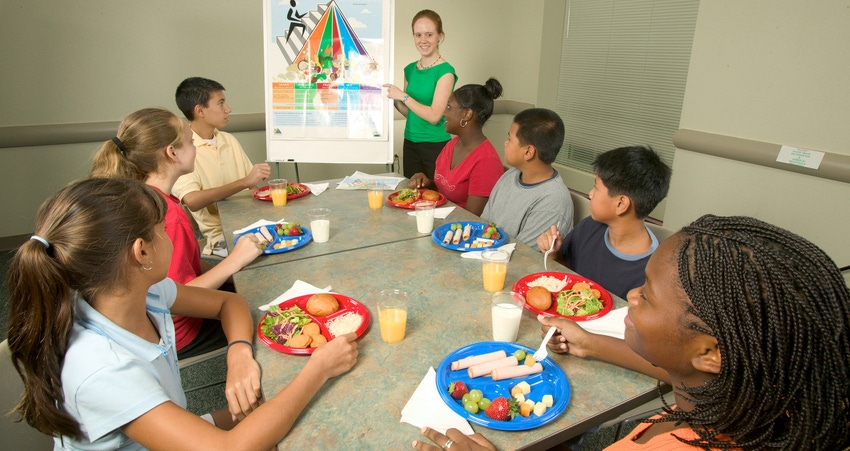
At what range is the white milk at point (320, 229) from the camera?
211 centimetres

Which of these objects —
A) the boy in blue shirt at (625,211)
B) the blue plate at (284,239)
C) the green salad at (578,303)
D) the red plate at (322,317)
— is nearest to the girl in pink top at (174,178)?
the blue plate at (284,239)

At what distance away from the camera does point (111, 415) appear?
3.36 feet

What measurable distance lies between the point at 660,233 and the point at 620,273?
0.27 meters

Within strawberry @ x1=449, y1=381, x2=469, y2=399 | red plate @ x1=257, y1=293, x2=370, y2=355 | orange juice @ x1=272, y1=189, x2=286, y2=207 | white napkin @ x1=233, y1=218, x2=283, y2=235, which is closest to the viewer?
strawberry @ x1=449, y1=381, x2=469, y2=399

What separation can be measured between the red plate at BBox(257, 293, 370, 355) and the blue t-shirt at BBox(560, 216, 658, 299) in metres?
0.97

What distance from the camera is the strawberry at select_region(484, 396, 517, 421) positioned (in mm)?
1088

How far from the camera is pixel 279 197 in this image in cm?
261

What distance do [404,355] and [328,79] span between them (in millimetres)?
2476

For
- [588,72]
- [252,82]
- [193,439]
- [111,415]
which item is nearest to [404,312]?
[193,439]

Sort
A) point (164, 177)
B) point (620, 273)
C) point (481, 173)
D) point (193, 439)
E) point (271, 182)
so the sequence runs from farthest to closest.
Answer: point (481, 173) < point (271, 182) < point (164, 177) < point (620, 273) < point (193, 439)

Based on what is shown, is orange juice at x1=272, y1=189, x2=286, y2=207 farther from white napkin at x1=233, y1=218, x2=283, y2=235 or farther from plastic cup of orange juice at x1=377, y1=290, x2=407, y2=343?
plastic cup of orange juice at x1=377, y1=290, x2=407, y2=343

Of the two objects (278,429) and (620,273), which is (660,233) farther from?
(278,429)

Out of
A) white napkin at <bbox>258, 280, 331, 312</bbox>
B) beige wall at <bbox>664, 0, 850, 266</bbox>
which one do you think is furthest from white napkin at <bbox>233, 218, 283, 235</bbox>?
beige wall at <bbox>664, 0, 850, 266</bbox>

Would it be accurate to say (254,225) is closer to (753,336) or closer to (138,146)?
(138,146)
